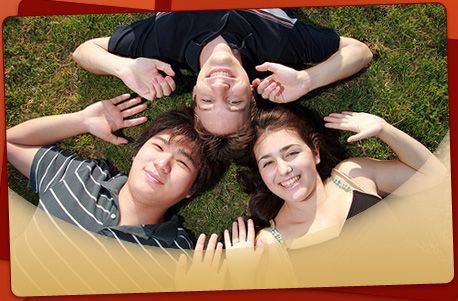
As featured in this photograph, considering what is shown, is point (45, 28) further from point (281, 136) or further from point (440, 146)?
A: point (440, 146)

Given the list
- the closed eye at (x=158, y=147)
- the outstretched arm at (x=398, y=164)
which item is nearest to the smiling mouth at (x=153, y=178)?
the closed eye at (x=158, y=147)

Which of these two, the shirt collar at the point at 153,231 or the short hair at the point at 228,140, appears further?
the shirt collar at the point at 153,231

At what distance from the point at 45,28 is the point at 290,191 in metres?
1.86

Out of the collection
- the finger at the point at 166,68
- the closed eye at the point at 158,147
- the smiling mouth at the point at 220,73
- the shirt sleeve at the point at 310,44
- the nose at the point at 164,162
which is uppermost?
the shirt sleeve at the point at 310,44

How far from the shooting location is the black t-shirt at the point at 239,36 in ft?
6.45

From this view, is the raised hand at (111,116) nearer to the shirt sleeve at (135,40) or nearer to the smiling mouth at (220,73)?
the shirt sleeve at (135,40)

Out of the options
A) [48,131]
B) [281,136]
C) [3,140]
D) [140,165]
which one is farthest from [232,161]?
[3,140]

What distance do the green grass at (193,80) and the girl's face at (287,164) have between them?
1.22 feet

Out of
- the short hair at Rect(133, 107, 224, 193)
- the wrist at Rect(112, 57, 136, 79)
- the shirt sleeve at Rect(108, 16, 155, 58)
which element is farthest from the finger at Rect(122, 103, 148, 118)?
the shirt sleeve at Rect(108, 16, 155, 58)

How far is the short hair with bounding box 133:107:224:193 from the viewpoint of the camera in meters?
2.04

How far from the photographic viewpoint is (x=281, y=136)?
1.95 meters

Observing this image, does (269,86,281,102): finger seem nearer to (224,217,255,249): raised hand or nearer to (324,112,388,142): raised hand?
(324,112,388,142): raised hand

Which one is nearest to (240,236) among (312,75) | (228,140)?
(228,140)

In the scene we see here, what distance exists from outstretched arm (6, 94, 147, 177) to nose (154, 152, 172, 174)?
0.39 metres
